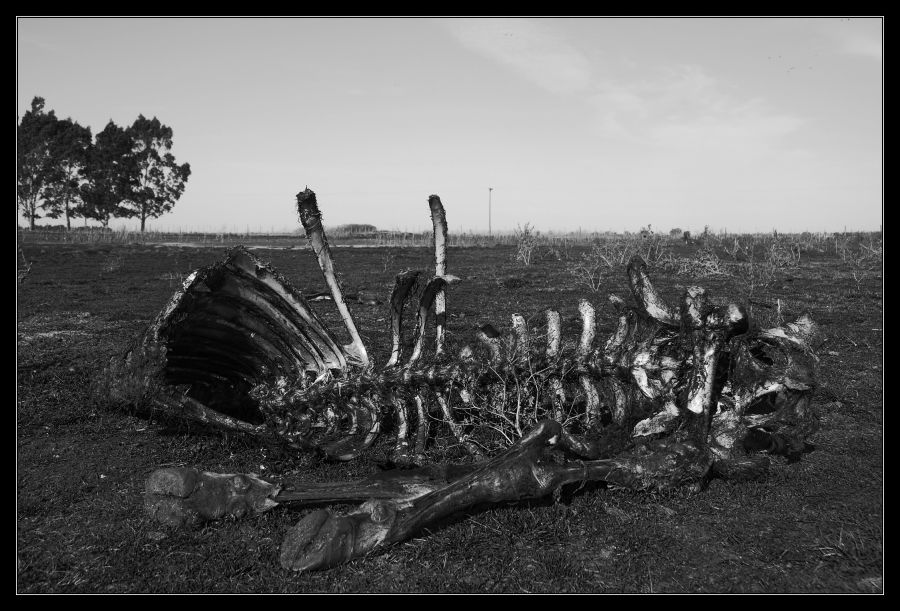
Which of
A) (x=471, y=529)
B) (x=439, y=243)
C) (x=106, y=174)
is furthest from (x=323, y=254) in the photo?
(x=106, y=174)

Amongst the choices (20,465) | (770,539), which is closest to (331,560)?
(770,539)

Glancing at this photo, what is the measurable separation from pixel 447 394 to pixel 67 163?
2174 inches

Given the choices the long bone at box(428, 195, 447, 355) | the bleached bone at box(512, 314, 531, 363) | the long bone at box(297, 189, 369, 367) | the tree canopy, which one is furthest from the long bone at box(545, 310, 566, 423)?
the tree canopy

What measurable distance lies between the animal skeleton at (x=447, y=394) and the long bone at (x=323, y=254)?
0.02 meters

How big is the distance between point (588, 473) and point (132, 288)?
14.9 m

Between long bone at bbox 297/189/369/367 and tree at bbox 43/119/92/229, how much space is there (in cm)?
5326

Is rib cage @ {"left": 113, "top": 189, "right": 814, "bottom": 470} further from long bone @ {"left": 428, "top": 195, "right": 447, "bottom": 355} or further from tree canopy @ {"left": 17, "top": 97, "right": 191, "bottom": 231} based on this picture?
tree canopy @ {"left": 17, "top": 97, "right": 191, "bottom": 231}

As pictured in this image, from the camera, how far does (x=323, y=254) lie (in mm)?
4352

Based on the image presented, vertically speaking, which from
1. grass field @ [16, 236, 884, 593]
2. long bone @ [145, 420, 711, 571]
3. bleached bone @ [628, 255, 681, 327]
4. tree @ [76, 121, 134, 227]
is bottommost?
grass field @ [16, 236, 884, 593]

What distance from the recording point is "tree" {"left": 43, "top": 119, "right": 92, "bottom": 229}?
48844 millimetres

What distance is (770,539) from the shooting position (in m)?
3.35

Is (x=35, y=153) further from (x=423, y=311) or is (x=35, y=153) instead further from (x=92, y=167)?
(x=423, y=311)

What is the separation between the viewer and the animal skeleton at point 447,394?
3.43 m

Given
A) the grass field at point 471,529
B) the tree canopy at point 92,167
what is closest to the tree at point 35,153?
the tree canopy at point 92,167
